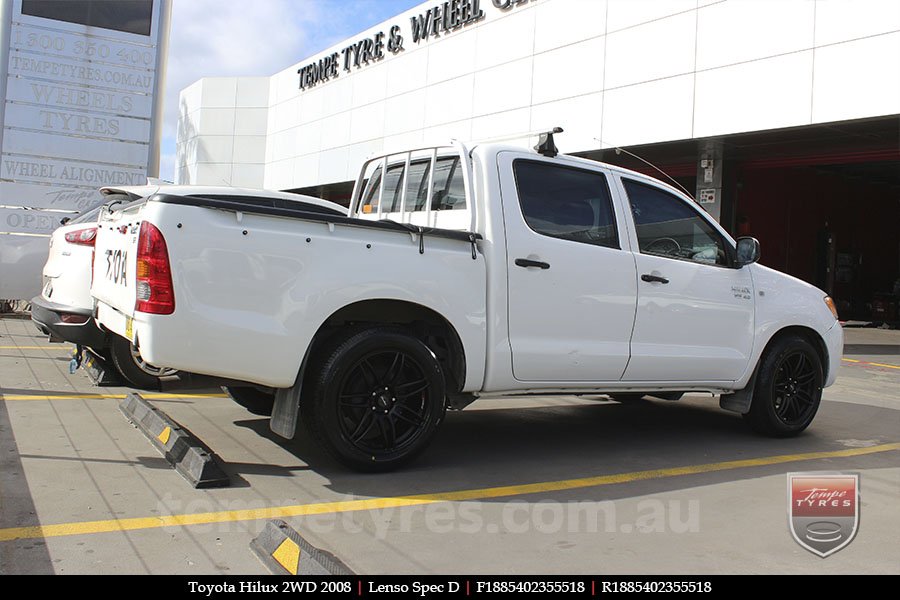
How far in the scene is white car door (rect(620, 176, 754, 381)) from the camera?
18.2ft

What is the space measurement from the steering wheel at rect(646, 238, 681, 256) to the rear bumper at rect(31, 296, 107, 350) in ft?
14.3

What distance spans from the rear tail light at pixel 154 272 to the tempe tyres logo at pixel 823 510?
11.2 ft

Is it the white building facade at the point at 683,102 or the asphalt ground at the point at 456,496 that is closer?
the asphalt ground at the point at 456,496

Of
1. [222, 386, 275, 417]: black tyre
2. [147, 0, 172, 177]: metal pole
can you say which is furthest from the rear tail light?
[147, 0, 172, 177]: metal pole

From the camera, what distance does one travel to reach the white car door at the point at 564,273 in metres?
4.99

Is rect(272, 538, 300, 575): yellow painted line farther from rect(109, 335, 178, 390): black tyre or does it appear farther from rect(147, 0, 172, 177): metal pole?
rect(147, 0, 172, 177): metal pole

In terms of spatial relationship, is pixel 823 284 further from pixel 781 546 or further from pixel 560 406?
pixel 781 546

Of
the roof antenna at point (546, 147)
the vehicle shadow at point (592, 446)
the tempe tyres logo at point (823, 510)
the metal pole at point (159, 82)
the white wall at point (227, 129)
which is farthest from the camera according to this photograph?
the white wall at point (227, 129)

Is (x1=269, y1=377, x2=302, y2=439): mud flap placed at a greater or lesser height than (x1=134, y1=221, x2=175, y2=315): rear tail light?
lesser

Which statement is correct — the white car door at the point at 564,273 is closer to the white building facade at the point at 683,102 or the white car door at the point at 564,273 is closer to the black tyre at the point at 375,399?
the black tyre at the point at 375,399

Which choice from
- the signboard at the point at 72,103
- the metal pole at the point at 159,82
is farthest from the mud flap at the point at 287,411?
the metal pole at the point at 159,82

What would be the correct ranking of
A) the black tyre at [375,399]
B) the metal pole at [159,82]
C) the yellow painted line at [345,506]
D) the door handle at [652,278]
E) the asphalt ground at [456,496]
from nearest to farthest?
1. the asphalt ground at [456,496]
2. the yellow painted line at [345,506]
3. the black tyre at [375,399]
4. the door handle at [652,278]
5. the metal pole at [159,82]
